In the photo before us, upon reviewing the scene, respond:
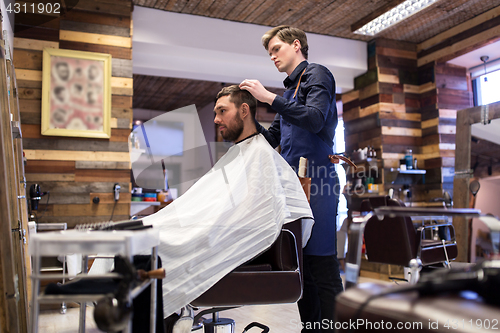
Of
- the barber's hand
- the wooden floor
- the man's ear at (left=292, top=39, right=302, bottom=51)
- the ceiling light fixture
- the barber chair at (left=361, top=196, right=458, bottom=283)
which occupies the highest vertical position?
the ceiling light fixture

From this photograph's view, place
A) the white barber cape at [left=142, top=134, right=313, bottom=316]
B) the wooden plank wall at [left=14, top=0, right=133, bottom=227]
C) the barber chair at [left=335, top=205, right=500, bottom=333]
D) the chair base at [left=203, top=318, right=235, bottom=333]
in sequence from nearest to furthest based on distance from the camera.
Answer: the barber chair at [left=335, top=205, right=500, bottom=333]
the white barber cape at [left=142, top=134, right=313, bottom=316]
the chair base at [left=203, top=318, right=235, bottom=333]
the wooden plank wall at [left=14, top=0, right=133, bottom=227]

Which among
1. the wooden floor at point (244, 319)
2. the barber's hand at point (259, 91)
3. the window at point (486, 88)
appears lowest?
the wooden floor at point (244, 319)

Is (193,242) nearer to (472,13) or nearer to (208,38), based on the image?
(208,38)

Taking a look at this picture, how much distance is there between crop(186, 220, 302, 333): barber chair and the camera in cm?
141

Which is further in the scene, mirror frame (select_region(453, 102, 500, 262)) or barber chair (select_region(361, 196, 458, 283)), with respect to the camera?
mirror frame (select_region(453, 102, 500, 262))

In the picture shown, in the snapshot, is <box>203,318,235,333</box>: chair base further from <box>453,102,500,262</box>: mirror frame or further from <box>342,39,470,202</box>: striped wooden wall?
<box>342,39,470,202</box>: striped wooden wall

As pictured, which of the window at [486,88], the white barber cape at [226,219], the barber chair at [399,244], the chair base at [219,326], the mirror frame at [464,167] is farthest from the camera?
the window at [486,88]

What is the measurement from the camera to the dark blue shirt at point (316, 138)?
1646mm

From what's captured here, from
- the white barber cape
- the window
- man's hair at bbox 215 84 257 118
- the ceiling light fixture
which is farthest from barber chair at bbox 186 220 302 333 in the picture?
the window

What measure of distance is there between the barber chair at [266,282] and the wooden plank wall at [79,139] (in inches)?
105

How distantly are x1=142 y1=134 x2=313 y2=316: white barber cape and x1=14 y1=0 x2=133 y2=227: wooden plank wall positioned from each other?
229 centimetres

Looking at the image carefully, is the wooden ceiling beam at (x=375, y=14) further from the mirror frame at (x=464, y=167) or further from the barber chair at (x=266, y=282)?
the barber chair at (x=266, y=282)

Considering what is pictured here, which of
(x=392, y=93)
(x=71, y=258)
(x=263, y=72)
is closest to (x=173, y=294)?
(x=71, y=258)

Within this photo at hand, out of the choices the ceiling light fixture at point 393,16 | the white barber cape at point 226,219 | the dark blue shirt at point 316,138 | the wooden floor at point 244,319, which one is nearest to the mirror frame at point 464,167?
the ceiling light fixture at point 393,16
